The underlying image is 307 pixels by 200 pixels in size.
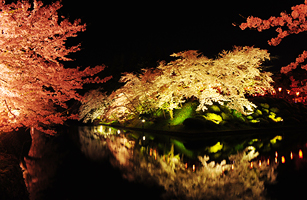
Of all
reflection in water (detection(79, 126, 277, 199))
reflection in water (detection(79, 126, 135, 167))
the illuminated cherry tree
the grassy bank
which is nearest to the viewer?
the grassy bank

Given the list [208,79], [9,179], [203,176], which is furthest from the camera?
[208,79]

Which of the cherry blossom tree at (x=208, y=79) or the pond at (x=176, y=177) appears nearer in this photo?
the pond at (x=176, y=177)

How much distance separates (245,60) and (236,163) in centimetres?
1770

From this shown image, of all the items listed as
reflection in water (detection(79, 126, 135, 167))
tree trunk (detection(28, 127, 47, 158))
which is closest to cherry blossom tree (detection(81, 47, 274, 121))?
reflection in water (detection(79, 126, 135, 167))

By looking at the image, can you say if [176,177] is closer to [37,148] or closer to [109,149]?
[109,149]

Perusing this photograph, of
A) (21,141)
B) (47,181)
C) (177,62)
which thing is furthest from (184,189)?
(177,62)

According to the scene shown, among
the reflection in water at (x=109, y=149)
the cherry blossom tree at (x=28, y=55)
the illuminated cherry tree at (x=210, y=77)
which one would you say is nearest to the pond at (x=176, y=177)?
the reflection in water at (x=109, y=149)

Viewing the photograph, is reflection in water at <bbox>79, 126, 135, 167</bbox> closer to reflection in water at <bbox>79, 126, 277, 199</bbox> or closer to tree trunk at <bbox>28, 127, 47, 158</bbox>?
reflection in water at <bbox>79, 126, 277, 199</bbox>

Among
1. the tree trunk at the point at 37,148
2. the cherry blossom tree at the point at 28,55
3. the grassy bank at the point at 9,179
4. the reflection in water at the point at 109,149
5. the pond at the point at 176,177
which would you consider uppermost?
the cherry blossom tree at the point at 28,55

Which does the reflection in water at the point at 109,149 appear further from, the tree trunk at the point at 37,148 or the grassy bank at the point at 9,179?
the grassy bank at the point at 9,179

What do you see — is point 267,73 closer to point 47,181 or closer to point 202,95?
point 202,95

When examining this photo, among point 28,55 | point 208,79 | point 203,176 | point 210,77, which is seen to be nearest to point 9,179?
point 28,55

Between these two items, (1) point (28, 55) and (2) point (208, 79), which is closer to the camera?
(1) point (28, 55)

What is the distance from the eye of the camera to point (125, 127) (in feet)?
118
